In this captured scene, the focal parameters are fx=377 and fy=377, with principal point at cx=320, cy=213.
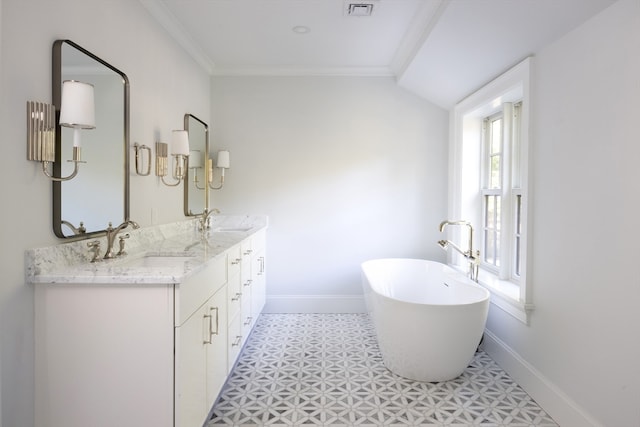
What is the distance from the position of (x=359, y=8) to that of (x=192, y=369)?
98.4 inches

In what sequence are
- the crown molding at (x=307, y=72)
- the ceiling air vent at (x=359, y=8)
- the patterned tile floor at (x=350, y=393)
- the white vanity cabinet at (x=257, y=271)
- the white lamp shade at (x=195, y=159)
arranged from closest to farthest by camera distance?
the patterned tile floor at (x=350, y=393)
the ceiling air vent at (x=359, y=8)
the white vanity cabinet at (x=257, y=271)
the white lamp shade at (x=195, y=159)
the crown molding at (x=307, y=72)

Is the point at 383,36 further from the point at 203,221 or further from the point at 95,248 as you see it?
the point at 95,248

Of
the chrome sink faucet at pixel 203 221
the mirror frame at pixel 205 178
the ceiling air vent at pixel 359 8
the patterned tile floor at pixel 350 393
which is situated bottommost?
the patterned tile floor at pixel 350 393

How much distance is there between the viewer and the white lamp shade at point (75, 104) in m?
1.55

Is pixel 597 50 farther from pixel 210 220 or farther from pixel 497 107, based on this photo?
pixel 210 220

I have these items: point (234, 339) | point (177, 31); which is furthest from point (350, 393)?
point (177, 31)

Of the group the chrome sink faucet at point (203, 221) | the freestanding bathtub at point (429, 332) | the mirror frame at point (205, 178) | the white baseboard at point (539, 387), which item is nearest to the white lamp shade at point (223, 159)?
the mirror frame at point (205, 178)

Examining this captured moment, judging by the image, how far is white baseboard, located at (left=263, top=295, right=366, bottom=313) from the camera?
4020 millimetres

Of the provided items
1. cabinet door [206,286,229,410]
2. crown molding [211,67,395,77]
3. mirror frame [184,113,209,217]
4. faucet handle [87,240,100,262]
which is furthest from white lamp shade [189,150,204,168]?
faucet handle [87,240,100,262]

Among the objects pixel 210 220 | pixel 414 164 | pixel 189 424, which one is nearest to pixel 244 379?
pixel 189 424

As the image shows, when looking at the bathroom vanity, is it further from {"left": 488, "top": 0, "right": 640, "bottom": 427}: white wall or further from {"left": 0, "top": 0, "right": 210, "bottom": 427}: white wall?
{"left": 488, "top": 0, "right": 640, "bottom": 427}: white wall

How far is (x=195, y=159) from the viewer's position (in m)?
3.44

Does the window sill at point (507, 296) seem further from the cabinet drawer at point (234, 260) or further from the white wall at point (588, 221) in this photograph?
the cabinet drawer at point (234, 260)

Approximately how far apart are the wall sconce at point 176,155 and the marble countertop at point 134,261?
0.42 meters
